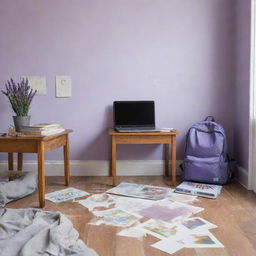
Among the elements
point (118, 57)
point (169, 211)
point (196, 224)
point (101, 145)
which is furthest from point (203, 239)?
point (118, 57)

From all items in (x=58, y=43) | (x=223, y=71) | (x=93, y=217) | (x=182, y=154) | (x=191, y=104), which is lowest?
(x=93, y=217)

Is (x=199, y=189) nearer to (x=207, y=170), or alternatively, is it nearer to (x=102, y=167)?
(x=207, y=170)

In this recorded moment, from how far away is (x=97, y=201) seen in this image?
7.28 ft

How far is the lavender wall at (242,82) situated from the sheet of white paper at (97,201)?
1261 millimetres

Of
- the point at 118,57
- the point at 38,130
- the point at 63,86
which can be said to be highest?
the point at 118,57

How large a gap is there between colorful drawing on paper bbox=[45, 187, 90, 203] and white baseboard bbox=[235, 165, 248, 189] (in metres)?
1.37

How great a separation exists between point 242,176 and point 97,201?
133cm

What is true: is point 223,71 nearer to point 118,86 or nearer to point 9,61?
point 118,86

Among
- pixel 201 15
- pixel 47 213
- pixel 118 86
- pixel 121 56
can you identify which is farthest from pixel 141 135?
pixel 201 15

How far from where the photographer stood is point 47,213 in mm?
1841

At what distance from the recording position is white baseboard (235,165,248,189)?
2.59m

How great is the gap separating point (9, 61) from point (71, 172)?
4.08 feet

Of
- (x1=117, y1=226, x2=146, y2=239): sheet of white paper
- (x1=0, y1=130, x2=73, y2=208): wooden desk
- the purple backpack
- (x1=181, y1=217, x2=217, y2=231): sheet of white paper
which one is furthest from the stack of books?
the purple backpack

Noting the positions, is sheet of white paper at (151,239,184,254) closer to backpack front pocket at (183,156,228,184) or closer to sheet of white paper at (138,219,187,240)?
sheet of white paper at (138,219,187,240)
